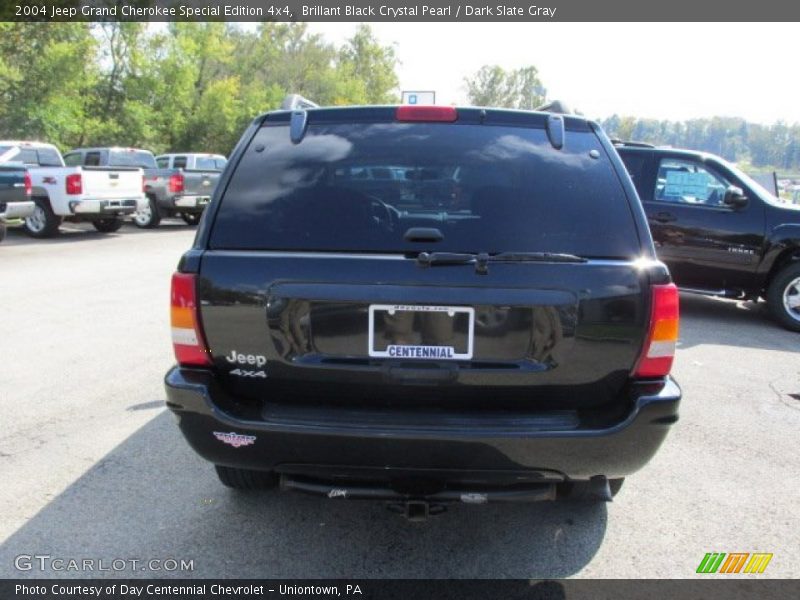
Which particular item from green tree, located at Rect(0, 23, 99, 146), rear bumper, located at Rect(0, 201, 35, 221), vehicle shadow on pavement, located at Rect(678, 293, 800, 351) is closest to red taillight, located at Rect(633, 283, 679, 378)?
vehicle shadow on pavement, located at Rect(678, 293, 800, 351)

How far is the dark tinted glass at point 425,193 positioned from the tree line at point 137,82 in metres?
25.5

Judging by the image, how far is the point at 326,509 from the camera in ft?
10.6

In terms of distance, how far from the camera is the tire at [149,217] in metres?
17.1

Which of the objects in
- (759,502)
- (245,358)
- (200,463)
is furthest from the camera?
(200,463)

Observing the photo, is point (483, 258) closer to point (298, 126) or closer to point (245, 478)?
point (298, 126)

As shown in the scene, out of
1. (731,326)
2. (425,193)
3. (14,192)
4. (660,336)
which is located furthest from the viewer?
(14,192)

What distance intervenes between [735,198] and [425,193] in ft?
18.6

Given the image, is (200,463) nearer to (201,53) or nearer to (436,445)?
(436,445)

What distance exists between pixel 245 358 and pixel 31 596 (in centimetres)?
129

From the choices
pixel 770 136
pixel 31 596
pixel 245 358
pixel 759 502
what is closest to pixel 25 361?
pixel 31 596

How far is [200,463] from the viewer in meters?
3.68

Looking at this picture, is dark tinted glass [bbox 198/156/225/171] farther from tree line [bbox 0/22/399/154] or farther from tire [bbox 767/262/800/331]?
tire [bbox 767/262/800/331]

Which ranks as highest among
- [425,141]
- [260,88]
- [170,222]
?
[260,88]

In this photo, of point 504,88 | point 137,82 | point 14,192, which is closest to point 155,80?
point 137,82
